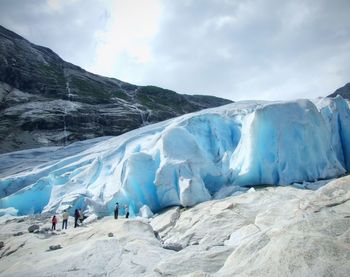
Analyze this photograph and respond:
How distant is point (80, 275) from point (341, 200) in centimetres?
706

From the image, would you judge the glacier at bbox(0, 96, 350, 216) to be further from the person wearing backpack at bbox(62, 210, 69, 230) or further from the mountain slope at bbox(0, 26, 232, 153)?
the mountain slope at bbox(0, 26, 232, 153)

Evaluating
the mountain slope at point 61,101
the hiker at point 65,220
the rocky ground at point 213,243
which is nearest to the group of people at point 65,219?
the hiker at point 65,220

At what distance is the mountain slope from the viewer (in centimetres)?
5638

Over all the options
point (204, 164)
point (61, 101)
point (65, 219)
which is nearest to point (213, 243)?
point (65, 219)

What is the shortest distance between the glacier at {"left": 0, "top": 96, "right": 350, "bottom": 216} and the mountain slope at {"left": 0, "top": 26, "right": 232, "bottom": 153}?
30570 millimetres

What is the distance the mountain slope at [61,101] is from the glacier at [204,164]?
30.6 m

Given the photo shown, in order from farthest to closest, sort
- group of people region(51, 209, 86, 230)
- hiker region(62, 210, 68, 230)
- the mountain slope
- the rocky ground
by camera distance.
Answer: the mountain slope, hiker region(62, 210, 68, 230), group of people region(51, 209, 86, 230), the rocky ground

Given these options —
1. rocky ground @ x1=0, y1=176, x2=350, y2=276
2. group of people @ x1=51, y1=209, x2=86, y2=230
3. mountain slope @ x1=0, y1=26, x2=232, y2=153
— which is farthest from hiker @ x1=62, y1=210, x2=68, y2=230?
mountain slope @ x1=0, y1=26, x2=232, y2=153

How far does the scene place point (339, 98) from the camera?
27.3 m

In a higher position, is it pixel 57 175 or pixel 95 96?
pixel 95 96

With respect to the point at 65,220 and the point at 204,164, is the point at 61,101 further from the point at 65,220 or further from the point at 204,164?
the point at 65,220

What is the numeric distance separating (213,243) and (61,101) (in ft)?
196

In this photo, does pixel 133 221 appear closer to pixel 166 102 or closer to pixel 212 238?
pixel 212 238

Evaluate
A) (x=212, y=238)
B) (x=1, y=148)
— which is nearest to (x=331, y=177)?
(x=212, y=238)
